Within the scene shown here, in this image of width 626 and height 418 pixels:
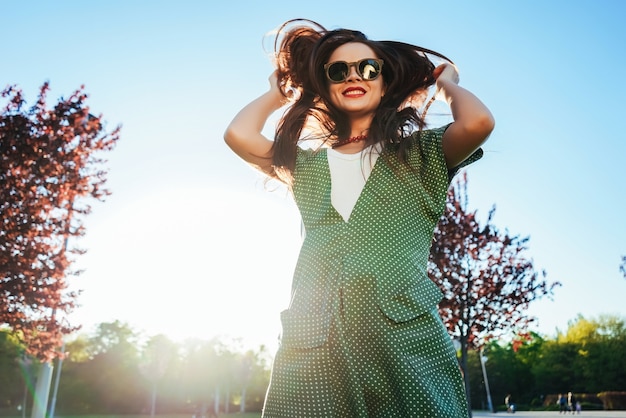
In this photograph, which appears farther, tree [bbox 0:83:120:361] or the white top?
tree [bbox 0:83:120:361]

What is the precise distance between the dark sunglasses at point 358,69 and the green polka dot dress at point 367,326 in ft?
1.76

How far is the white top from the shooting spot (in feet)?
6.26

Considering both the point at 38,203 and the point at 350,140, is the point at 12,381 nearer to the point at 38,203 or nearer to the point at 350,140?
the point at 38,203

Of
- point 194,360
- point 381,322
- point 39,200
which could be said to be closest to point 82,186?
point 39,200

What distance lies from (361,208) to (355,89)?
2.02 ft

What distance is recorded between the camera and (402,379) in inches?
59.2

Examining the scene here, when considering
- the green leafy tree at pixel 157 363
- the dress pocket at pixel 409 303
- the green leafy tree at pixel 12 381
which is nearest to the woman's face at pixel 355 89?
the dress pocket at pixel 409 303

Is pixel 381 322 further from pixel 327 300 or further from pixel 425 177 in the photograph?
pixel 425 177

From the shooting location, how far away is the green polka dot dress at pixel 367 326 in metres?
1.52

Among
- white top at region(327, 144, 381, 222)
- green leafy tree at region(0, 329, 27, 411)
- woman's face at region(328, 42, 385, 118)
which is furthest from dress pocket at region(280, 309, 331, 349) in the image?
green leafy tree at region(0, 329, 27, 411)

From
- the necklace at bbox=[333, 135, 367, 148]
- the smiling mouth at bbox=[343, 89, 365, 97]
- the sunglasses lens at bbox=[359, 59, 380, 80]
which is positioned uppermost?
the sunglasses lens at bbox=[359, 59, 380, 80]

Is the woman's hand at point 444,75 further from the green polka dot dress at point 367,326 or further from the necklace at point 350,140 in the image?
the green polka dot dress at point 367,326

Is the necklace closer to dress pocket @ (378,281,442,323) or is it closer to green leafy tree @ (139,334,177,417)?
dress pocket @ (378,281,442,323)

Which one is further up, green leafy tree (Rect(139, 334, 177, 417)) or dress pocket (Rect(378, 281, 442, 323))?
green leafy tree (Rect(139, 334, 177, 417))
